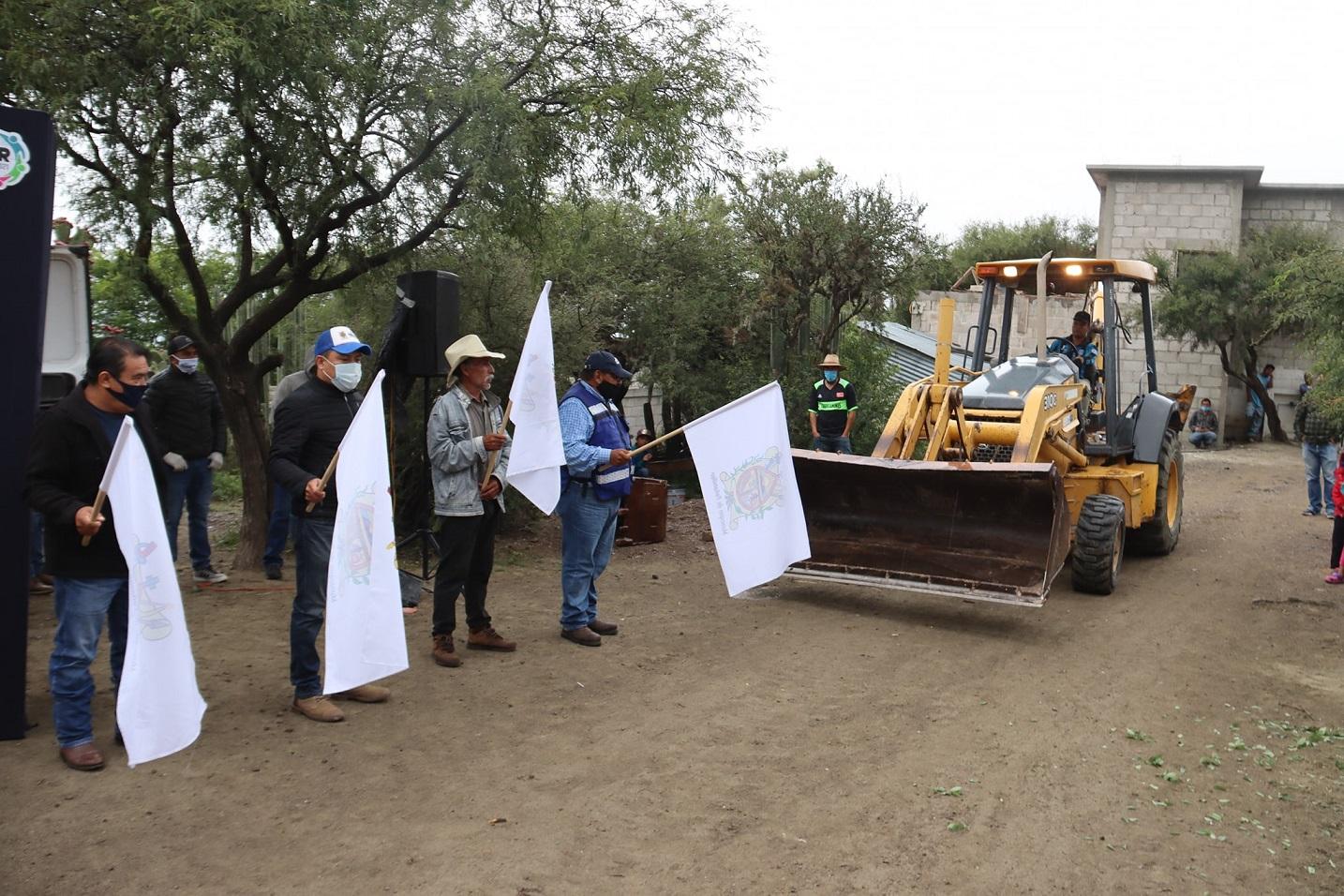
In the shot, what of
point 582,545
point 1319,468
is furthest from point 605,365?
point 1319,468

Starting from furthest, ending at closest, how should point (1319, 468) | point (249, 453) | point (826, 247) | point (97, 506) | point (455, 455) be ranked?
point (826, 247)
point (1319, 468)
point (249, 453)
point (455, 455)
point (97, 506)

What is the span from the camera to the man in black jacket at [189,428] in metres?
7.93

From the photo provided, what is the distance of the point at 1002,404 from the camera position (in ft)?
28.8

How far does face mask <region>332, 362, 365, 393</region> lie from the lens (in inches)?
212

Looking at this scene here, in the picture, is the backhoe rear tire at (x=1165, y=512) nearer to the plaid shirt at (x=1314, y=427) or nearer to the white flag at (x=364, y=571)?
the plaid shirt at (x=1314, y=427)

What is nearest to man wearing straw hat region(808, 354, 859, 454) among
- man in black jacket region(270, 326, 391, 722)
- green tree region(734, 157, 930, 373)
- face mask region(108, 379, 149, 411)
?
green tree region(734, 157, 930, 373)

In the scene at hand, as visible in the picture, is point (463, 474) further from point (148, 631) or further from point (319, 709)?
point (148, 631)

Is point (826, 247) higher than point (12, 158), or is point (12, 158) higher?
point (826, 247)

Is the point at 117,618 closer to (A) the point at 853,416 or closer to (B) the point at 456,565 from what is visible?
(B) the point at 456,565

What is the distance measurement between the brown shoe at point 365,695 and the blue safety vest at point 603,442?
1700mm

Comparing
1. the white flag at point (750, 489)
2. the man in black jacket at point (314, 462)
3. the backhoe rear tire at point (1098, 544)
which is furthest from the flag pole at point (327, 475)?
the backhoe rear tire at point (1098, 544)

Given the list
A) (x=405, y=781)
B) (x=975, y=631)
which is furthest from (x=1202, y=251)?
(x=405, y=781)

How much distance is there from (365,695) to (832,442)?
24.9 ft

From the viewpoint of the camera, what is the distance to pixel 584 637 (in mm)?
6922
